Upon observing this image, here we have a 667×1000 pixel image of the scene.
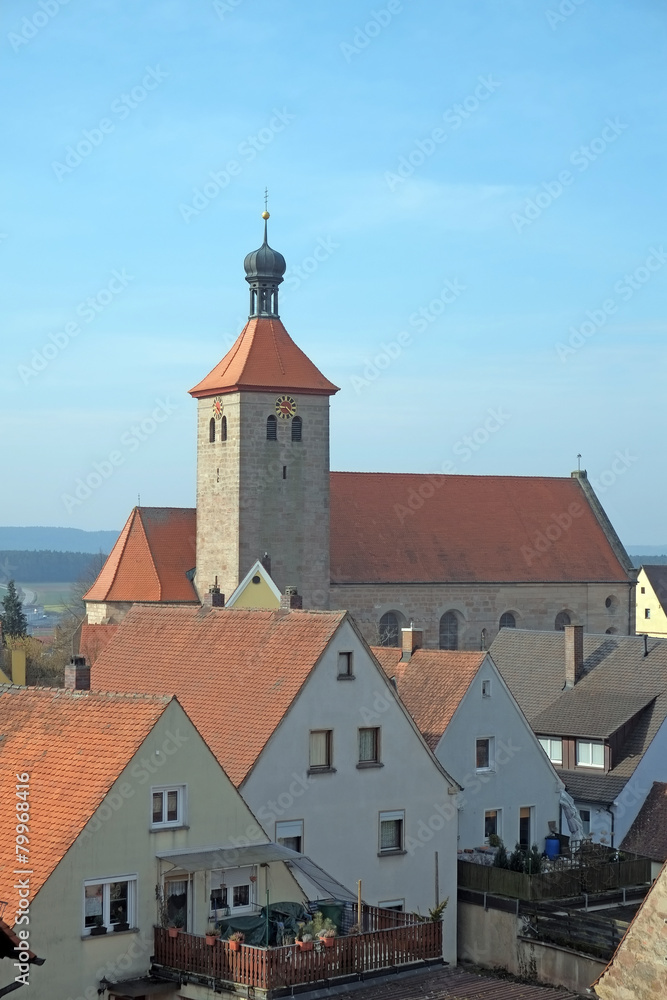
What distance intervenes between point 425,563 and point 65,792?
46.5m

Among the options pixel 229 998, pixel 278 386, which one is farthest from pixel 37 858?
pixel 278 386

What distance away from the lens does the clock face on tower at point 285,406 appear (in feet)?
199

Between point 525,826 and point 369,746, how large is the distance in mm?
7066

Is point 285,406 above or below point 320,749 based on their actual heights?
above

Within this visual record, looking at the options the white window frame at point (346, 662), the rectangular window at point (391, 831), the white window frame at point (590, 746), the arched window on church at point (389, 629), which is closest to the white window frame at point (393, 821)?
the rectangular window at point (391, 831)

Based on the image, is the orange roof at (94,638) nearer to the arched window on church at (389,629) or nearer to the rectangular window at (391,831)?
the arched window on church at (389,629)

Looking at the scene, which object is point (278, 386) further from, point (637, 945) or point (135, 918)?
point (637, 945)

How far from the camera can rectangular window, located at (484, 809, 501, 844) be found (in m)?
31.3

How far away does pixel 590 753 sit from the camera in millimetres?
38688

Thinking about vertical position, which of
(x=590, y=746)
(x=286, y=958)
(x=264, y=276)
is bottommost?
(x=286, y=958)

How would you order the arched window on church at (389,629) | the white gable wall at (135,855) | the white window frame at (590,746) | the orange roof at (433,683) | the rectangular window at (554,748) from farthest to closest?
the arched window on church at (389,629), the rectangular window at (554,748), the white window frame at (590,746), the orange roof at (433,683), the white gable wall at (135,855)

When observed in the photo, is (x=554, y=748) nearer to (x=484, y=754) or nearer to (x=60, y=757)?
(x=484, y=754)

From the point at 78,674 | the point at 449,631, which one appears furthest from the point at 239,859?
the point at 449,631

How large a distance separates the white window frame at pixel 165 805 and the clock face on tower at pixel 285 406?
134 feet
